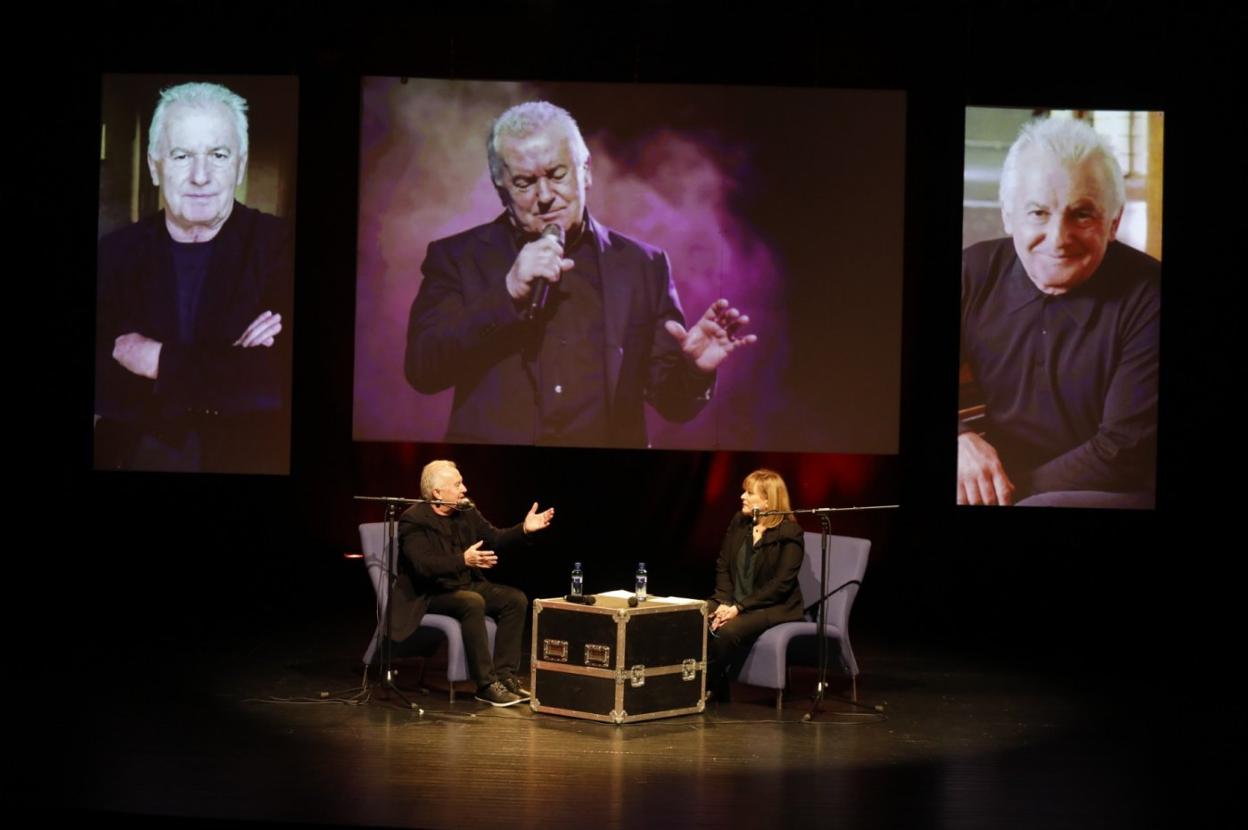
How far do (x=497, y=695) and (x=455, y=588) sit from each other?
528mm

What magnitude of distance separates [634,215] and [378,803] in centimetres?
474

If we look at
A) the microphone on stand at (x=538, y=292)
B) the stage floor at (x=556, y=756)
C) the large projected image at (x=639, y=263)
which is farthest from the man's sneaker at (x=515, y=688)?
the microphone on stand at (x=538, y=292)

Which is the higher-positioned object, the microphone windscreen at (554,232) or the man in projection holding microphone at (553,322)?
the microphone windscreen at (554,232)

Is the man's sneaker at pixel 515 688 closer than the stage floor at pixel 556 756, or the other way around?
the stage floor at pixel 556 756

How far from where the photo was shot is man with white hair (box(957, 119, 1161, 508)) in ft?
28.8

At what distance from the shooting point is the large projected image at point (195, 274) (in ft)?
29.6

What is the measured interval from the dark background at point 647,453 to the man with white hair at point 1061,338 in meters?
0.25

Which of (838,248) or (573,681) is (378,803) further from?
(838,248)

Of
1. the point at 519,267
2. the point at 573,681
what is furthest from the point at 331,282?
the point at 573,681

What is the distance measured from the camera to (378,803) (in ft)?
16.2

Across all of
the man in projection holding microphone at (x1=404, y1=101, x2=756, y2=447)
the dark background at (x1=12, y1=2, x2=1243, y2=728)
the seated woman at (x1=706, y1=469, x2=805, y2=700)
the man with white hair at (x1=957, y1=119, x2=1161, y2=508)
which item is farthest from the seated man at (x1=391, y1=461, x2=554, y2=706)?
the man with white hair at (x1=957, y1=119, x2=1161, y2=508)

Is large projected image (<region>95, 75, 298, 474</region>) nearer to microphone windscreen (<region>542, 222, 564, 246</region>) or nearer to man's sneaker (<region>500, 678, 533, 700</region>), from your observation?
microphone windscreen (<region>542, 222, 564, 246</region>)

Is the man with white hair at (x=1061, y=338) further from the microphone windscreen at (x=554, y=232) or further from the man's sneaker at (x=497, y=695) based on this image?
the man's sneaker at (x=497, y=695)

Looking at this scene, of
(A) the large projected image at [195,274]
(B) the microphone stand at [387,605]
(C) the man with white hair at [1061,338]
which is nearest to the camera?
(B) the microphone stand at [387,605]
